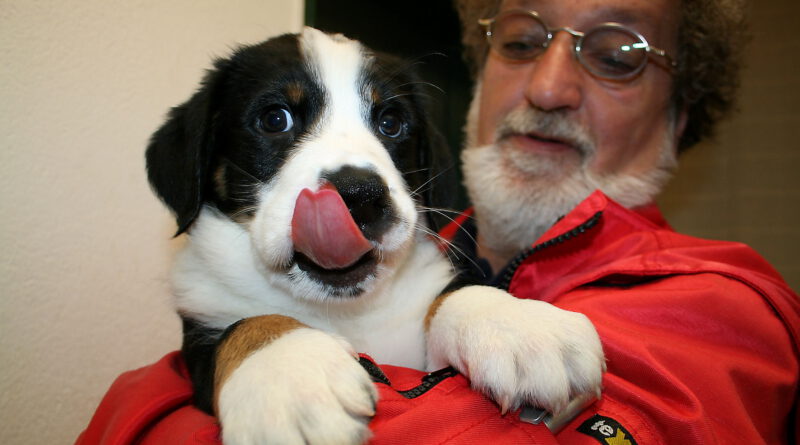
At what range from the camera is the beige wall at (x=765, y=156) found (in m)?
4.87

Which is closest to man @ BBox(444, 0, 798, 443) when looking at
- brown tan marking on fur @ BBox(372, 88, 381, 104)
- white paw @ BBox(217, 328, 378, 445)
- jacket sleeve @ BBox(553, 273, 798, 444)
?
jacket sleeve @ BBox(553, 273, 798, 444)

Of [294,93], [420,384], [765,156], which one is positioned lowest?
[420,384]

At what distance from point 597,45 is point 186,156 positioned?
172 centimetres

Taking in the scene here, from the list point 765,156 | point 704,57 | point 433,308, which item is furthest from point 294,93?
point 765,156

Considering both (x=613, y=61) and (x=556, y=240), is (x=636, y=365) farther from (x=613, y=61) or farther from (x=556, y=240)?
(x=613, y=61)

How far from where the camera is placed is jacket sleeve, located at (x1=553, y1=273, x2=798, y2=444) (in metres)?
1.15

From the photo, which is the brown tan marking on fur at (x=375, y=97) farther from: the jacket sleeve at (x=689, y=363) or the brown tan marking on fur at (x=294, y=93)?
the jacket sleeve at (x=689, y=363)

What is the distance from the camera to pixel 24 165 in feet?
6.68

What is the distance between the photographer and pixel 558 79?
2.33 metres

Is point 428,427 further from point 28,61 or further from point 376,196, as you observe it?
point 28,61

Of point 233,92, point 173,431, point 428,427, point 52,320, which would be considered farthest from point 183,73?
point 428,427

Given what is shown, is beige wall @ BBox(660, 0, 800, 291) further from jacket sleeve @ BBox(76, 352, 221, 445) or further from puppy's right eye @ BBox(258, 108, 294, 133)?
jacket sleeve @ BBox(76, 352, 221, 445)

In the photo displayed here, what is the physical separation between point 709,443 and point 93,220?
2278mm

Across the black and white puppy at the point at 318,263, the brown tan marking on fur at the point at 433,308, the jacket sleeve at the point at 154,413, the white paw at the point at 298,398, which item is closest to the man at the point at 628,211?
the black and white puppy at the point at 318,263
